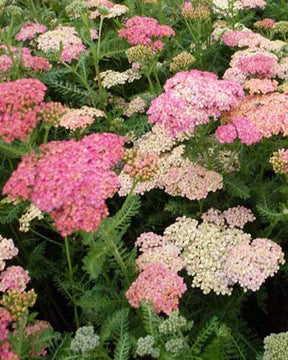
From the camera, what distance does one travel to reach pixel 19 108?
8.59 ft

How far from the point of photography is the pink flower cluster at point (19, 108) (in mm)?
2533

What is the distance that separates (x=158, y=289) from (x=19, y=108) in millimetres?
1133

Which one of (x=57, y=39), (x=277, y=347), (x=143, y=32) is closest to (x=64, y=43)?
(x=57, y=39)

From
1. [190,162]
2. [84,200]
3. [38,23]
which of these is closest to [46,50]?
[38,23]

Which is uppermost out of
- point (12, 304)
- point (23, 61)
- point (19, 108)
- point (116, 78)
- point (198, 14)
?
point (19, 108)

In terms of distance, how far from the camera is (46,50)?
4223mm

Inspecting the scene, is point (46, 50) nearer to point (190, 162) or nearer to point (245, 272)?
point (190, 162)

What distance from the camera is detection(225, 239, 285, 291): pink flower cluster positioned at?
2.65 meters

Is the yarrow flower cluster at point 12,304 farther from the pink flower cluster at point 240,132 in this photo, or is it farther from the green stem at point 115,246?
the pink flower cluster at point 240,132

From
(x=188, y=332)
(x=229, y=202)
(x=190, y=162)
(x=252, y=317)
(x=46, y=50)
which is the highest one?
(x=46, y=50)

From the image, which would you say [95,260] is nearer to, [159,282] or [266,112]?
[159,282]

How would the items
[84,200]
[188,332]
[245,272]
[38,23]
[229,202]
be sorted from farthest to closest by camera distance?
[38,23], [229,202], [188,332], [245,272], [84,200]

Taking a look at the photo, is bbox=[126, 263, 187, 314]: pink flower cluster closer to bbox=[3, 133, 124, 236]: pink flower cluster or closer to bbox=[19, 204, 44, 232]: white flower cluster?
bbox=[3, 133, 124, 236]: pink flower cluster

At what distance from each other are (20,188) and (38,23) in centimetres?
291
